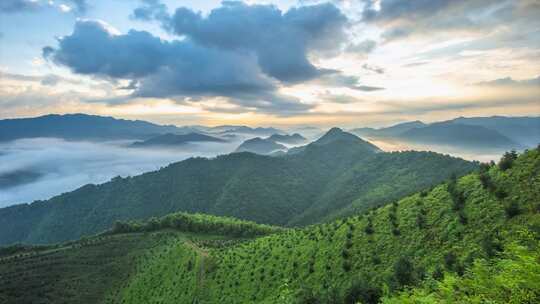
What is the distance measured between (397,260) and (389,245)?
19.4ft

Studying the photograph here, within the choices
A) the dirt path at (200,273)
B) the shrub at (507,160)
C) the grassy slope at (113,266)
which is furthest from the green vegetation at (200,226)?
the shrub at (507,160)

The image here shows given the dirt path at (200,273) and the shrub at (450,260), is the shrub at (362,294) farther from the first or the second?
the dirt path at (200,273)

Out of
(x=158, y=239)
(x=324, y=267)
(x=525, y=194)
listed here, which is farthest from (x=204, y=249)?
(x=525, y=194)

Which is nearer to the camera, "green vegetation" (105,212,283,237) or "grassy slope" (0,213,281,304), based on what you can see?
"grassy slope" (0,213,281,304)

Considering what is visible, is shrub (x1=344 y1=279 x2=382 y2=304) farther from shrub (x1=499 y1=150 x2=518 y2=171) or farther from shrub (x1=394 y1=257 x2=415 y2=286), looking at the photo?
shrub (x1=499 y1=150 x2=518 y2=171)

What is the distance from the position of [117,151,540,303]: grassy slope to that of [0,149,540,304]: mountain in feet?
0.37

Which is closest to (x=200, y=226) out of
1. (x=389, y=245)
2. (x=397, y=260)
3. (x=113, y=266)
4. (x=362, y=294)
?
(x=113, y=266)

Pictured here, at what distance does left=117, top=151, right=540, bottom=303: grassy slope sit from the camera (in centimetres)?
2555

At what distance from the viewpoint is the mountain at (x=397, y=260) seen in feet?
56.2

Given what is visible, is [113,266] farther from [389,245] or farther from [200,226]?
[389,245]

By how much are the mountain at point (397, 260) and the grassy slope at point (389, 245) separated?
113 mm

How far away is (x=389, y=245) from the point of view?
1313 inches

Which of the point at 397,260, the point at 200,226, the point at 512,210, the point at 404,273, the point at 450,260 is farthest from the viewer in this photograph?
the point at 200,226

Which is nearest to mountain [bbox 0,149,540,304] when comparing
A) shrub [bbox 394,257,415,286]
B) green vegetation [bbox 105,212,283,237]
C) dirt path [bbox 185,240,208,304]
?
shrub [bbox 394,257,415,286]
